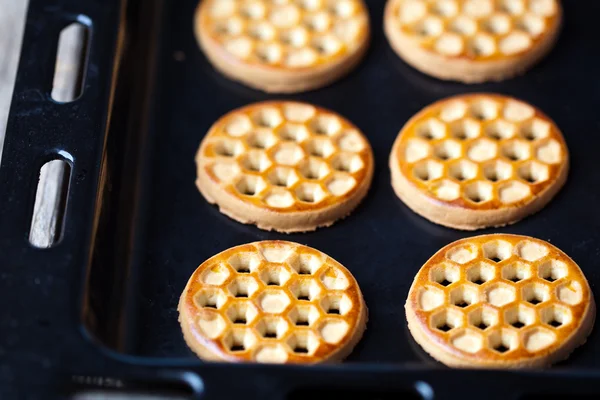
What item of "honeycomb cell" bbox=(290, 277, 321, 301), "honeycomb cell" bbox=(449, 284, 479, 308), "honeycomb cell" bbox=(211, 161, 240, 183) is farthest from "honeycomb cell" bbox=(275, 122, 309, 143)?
"honeycomb cell" bbox=(449, 284, 479, 308)

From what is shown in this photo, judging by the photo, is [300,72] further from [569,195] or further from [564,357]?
[564,357]

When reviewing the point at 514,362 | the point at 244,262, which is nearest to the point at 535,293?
the point at 514,362

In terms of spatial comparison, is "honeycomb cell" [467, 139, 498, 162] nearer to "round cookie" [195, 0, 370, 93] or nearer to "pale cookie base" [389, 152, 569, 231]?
"pale cookie base" [389, 152, 569, 231]

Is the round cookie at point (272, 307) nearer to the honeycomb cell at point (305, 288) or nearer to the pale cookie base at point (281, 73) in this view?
the honeycomb cell at point (305, 288)

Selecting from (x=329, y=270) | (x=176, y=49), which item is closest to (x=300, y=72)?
(x=176, y=49)

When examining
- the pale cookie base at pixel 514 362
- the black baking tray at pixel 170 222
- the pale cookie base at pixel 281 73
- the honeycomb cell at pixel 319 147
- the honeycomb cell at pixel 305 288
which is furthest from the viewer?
the pale cookie base at pixel 281 73

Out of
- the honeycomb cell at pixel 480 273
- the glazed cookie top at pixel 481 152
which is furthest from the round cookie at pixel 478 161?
the honeycomb cell at pixel 480 273

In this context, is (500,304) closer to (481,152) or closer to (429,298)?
(429,298)
